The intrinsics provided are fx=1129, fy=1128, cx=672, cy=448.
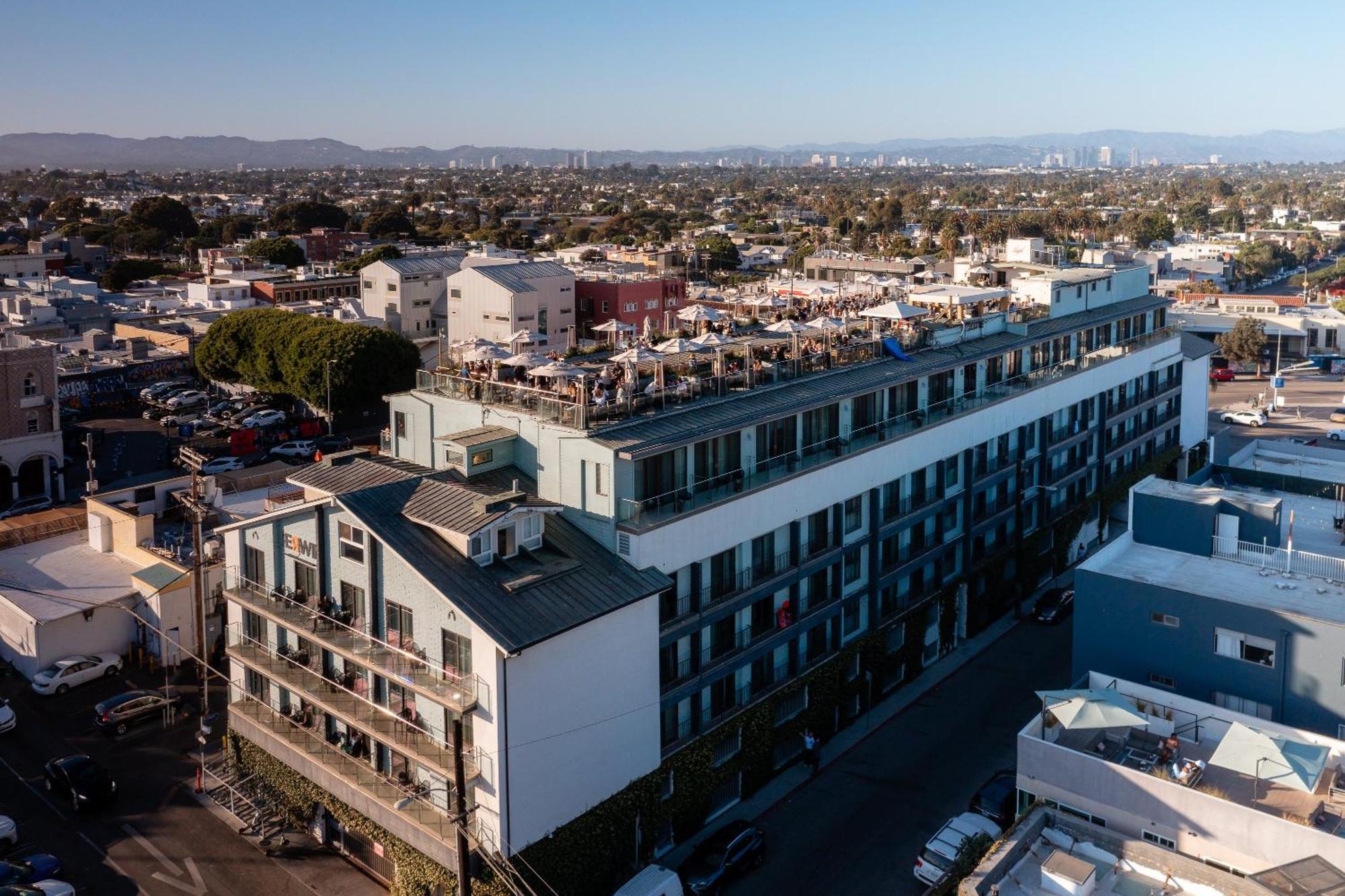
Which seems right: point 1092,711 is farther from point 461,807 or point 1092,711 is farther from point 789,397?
point 461,807

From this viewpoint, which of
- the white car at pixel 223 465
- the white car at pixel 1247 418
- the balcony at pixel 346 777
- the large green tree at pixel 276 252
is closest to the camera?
the balcony at pixel 346 777

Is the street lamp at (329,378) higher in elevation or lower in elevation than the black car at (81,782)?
higher

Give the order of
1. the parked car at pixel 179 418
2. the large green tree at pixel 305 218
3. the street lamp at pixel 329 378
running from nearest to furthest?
the street lamp at pixel 329 378 → the parked car at pixel 179 418 → the large green tree at pixel 305 218

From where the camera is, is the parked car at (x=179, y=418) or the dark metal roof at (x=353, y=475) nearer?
the dark metal roof at (x=353, y=475)

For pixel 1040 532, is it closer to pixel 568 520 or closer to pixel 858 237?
pixel 568 520

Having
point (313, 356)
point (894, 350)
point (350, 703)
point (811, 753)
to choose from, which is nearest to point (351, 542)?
point (350, 703)

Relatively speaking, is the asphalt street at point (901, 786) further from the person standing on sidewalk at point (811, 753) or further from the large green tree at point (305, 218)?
the large green tree at point (305, 218)

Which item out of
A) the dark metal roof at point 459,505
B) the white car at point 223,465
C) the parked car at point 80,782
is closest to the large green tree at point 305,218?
the white car at point 223,465

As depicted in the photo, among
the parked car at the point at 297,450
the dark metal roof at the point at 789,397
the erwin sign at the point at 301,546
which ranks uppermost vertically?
the dark metal roof at the point at 789,397
